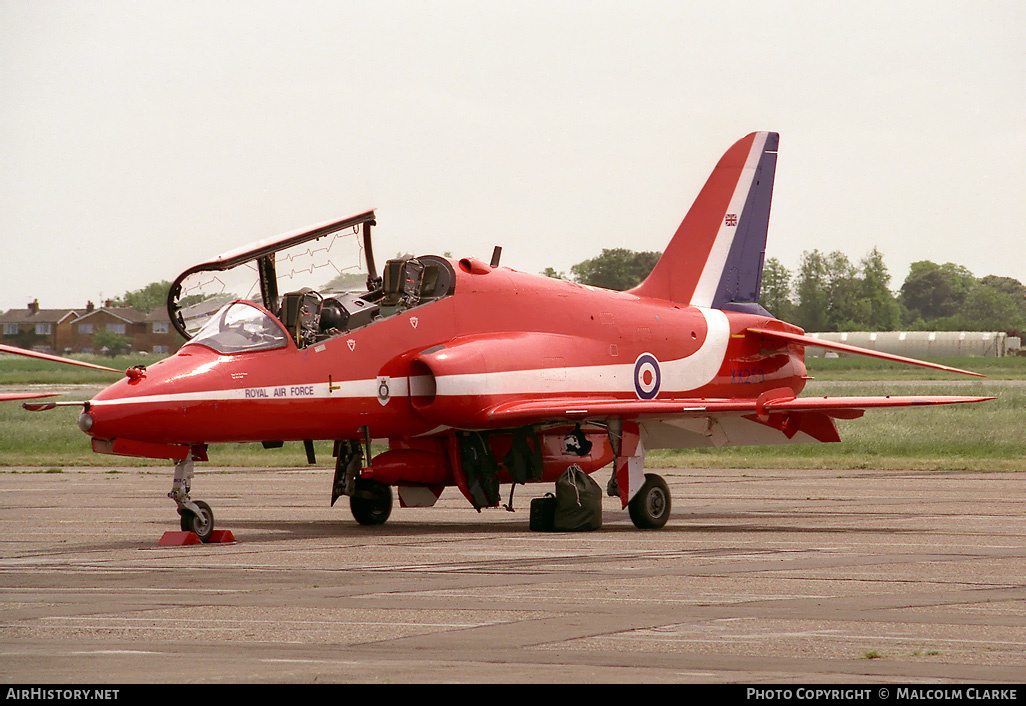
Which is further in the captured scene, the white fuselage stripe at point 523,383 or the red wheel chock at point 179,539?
the white fuselage stripe at point 523,383

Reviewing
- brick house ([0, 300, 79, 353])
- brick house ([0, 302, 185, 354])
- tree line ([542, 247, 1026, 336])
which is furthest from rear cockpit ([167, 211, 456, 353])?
brick house ([0, 300, 79, 353])

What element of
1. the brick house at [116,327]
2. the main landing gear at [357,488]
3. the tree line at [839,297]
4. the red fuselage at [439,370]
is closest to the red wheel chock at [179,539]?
the red fuselage at [439,370]

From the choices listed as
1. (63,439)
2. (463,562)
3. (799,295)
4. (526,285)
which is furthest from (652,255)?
(463,562)

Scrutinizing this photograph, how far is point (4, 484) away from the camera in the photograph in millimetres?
25984

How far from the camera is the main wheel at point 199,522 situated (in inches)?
605

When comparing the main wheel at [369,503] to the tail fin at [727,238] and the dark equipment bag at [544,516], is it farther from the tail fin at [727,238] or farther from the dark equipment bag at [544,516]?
the tail fin at [727,238]

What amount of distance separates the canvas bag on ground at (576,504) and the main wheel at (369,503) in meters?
2.61

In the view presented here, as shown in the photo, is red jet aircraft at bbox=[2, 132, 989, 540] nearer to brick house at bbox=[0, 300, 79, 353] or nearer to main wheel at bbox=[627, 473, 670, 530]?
main wheel at bbox=[627, 473, 670, 530]

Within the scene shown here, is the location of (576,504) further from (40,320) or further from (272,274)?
(40,320)

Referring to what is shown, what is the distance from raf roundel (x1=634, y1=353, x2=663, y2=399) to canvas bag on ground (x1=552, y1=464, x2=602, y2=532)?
224 cm

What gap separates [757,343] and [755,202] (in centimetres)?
262

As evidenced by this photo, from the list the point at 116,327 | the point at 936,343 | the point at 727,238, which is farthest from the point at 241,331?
the point at 116,327

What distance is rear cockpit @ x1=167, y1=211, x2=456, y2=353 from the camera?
16.8 metres

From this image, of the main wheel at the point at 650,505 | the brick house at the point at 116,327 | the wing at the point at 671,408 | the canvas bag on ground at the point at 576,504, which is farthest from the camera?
the brick house at the point at 116,327
